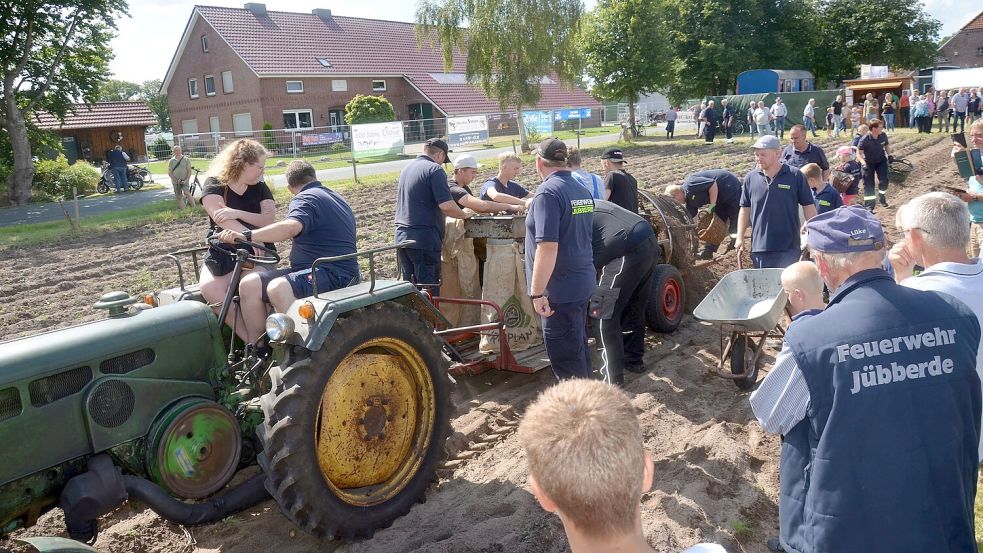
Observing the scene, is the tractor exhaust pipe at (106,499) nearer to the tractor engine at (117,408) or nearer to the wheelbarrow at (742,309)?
the tractor engine at (117,408)

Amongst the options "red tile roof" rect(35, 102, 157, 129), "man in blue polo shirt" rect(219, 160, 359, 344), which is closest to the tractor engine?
"man in blue polo shirt" rect(219, 160, 359, 344)

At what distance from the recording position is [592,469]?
157 cm

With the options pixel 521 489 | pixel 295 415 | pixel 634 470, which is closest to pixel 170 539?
pixel 295 415

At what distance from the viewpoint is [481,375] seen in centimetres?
607

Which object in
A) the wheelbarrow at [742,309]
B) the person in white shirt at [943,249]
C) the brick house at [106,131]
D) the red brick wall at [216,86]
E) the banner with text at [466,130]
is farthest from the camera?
the red brick wall at [216,86]

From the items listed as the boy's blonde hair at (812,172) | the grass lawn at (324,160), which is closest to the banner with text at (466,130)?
the grass lawn at (324,160)

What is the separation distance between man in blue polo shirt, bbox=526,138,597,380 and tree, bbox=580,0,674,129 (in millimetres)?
26887

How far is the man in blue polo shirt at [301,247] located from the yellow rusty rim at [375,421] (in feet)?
1.75

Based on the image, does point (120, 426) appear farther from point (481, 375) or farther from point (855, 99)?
point (855, 99)

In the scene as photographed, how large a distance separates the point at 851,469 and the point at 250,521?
9.86 ft

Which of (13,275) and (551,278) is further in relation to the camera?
(13,275)

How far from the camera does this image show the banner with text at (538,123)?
30234 millimetres

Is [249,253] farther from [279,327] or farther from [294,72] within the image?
[294,72]

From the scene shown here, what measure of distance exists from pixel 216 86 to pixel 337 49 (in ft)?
20.9
